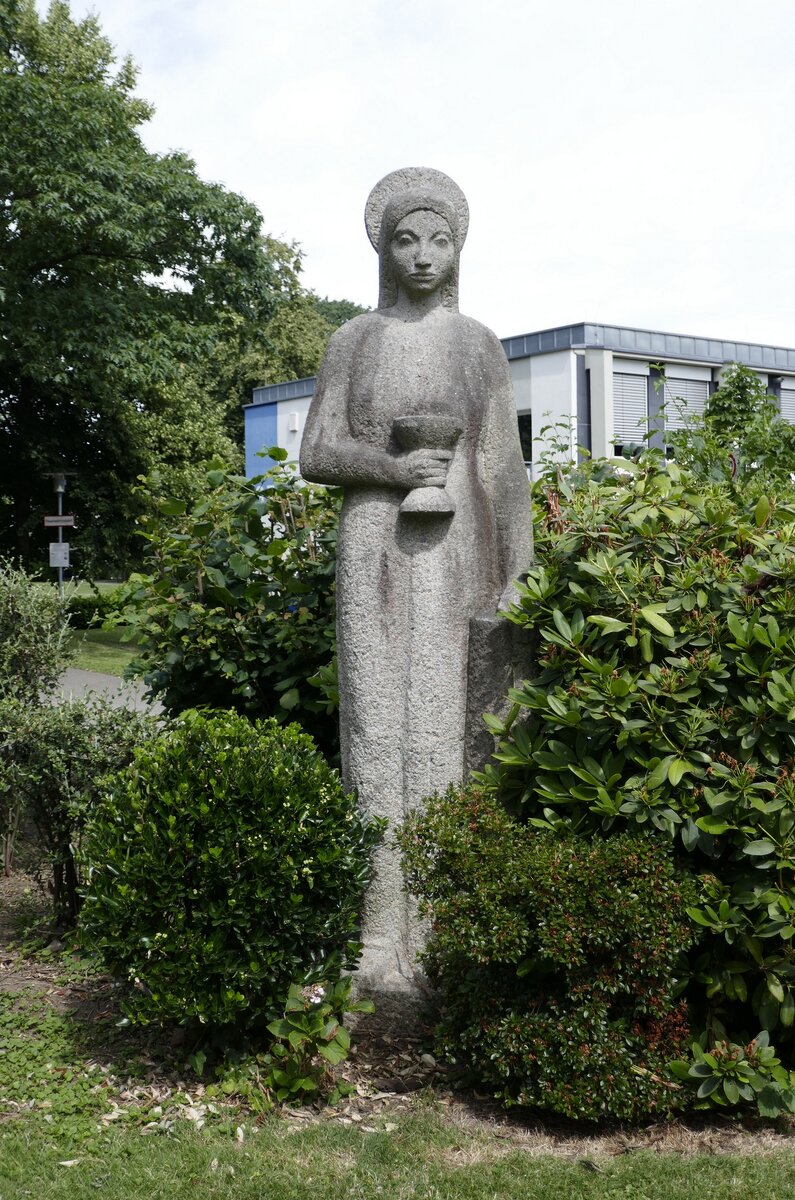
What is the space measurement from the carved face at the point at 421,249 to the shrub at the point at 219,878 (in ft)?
6.13

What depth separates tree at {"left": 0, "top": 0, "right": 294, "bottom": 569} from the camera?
1886cm

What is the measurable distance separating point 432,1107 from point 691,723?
5.02ft

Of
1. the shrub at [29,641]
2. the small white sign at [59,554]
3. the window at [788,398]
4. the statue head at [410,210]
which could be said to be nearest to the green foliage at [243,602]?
the shrub at [29,641]

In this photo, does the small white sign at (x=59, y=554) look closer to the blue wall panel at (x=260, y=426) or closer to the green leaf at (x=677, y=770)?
the blue wall panel at (x=260, y=426)

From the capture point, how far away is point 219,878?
12.4ft

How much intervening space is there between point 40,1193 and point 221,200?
19.7m

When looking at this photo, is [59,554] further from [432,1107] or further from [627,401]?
[432,1107]

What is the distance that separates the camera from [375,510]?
4.32 metres

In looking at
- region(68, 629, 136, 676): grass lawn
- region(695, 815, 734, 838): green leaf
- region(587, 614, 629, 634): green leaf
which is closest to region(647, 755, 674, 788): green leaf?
region(695, 815, 734, 838): green leaf

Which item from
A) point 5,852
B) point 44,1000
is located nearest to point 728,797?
point 44,1000

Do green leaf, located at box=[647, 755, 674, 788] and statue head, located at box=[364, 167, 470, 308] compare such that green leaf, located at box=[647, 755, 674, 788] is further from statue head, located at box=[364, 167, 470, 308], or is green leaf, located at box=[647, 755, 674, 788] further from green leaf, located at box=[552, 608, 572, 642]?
statue head, located at box=[364, 167, 470, 308]

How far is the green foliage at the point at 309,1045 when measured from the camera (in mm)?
3740

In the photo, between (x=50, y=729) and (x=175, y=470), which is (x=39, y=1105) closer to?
(x=50, y=729)

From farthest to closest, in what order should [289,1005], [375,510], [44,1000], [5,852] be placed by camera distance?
[5,852]
[44,1000]
[375,510]
[289,1005]
